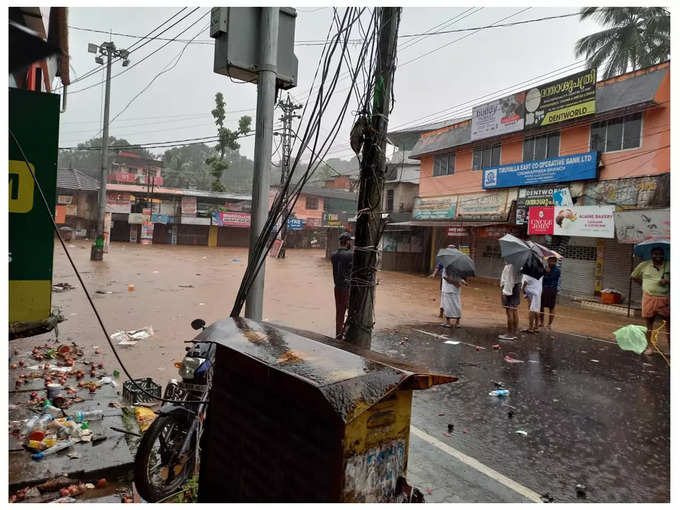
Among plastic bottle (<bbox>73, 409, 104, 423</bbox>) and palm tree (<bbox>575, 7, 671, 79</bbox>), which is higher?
palm tree (<bbox>575, 7, 671, 79</bbox>)

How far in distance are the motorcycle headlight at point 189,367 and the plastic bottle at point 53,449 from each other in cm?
109

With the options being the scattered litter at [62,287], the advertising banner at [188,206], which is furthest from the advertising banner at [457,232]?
the advertising banner at [188,206]

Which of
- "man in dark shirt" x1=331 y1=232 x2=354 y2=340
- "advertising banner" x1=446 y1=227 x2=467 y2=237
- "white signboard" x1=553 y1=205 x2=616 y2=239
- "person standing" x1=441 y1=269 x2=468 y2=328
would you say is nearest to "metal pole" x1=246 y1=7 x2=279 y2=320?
"man in dark shirt" x1=331 y1=232 x2=354 y2=340

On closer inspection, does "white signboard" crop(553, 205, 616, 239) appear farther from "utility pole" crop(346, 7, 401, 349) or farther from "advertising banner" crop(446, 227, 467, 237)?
"utility pole" crop(346, 7, 401, 349)

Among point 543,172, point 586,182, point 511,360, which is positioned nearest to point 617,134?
point 586,182

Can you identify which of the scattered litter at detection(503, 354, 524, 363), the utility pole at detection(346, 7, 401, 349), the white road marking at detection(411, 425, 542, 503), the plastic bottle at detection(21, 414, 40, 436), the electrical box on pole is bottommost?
the white road marking at detection(411, 425, 542, 503)

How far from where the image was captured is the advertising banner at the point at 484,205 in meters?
19.9

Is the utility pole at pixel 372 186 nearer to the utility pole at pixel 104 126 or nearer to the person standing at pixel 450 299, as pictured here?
the person standing at pixel 450 299

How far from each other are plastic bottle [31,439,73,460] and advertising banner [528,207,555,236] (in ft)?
55.3

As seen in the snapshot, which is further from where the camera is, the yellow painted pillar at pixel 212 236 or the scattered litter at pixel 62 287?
the yellow painted pillar at pixel 212 236

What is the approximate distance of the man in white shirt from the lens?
9.43 metres

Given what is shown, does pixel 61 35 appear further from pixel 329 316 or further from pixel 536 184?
pixel 536 184

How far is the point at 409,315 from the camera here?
12.0 metres

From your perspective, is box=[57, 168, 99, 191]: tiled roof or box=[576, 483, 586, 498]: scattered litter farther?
box=[57, 168, 99, 191]: tiled roof
